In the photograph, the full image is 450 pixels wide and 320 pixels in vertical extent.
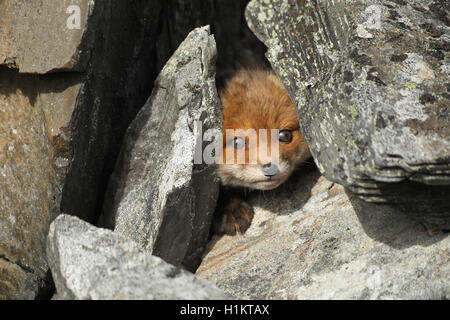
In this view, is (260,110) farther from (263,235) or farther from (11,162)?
(11,162)

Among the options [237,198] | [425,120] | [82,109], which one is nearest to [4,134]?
[82,109]

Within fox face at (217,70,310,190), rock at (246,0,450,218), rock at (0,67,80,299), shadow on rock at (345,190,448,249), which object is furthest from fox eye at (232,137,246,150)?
rock at (0,67,80,299)

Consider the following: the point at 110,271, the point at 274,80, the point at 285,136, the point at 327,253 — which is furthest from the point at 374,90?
Result: the point at 110,271

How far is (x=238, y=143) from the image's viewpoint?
4.39 m

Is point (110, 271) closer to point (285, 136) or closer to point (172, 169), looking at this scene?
point (172, 169)

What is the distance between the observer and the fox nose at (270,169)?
13.9 feet

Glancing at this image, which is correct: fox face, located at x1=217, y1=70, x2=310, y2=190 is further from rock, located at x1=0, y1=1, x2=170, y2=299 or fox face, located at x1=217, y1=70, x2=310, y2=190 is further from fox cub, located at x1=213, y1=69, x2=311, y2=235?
rock, located at x1=0, y1=1, x2=170, y2=299

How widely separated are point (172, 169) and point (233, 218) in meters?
0.77

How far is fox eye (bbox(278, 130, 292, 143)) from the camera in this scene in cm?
442

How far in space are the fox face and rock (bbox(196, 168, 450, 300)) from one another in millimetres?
306

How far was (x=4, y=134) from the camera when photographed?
4.18 metres

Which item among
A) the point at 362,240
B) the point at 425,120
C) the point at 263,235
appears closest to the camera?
the point at 425,120

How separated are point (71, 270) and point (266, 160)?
1749mm

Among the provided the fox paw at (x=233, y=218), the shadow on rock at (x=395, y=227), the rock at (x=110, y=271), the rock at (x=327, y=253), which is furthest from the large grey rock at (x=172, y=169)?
the shadow on rock at (x=395, y=227)
